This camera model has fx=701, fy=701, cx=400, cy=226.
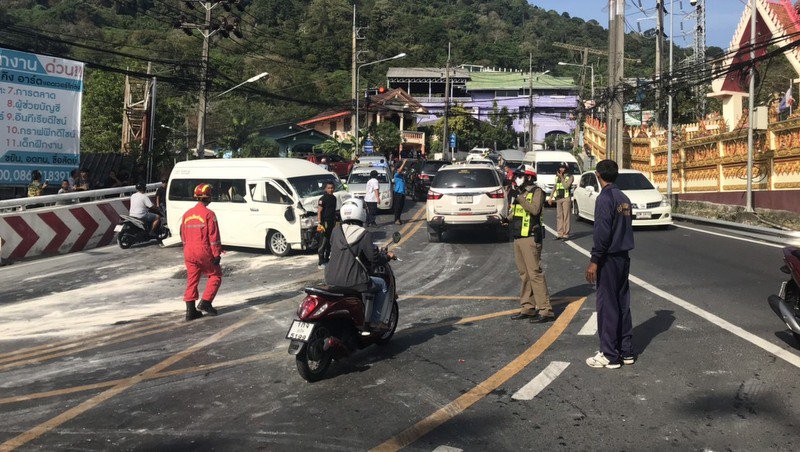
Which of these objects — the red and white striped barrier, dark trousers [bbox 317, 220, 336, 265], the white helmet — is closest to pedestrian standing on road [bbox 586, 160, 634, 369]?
the white helmet

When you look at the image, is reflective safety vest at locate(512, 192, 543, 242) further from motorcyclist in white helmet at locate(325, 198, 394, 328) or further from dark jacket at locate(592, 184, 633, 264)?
motorcyclist in white helmet at locate(325, 198, 394, 328)

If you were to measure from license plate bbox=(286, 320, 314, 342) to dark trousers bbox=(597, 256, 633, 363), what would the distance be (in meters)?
2.63

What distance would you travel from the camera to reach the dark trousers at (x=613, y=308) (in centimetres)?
641

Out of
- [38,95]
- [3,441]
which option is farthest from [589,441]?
[38,95]

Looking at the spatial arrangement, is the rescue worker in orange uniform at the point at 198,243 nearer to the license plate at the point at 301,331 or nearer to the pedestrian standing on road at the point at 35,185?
the license plate at the point at 301,331

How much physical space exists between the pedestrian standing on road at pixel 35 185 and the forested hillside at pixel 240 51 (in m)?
7.23

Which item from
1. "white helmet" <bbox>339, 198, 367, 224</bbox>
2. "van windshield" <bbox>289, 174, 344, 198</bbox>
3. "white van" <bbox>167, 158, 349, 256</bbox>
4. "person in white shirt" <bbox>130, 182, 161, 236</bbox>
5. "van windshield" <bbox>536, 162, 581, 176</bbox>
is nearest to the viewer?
"white helmet" <bbox>339, 198, 367, 224</bbox>

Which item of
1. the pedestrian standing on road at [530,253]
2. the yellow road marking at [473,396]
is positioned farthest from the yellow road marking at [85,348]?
the yellow road marking at [473,396]

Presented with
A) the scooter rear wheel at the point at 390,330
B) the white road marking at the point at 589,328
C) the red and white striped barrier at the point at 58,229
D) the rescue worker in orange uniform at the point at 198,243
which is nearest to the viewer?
the scooter rear wheel at the point at 390,330

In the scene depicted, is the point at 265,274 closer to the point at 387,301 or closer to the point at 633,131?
the point at 387,301

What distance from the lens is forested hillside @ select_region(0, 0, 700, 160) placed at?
43.2 m

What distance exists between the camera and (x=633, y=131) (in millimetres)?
38781

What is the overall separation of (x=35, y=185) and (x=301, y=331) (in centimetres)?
1388

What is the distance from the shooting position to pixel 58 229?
16500 mm
